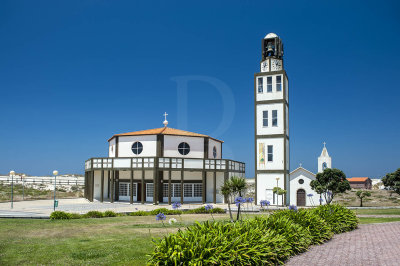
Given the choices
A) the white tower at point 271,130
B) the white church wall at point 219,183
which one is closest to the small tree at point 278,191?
the white tower at point 271,130

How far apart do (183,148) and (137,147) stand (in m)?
5.17

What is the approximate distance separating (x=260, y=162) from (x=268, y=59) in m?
11.3

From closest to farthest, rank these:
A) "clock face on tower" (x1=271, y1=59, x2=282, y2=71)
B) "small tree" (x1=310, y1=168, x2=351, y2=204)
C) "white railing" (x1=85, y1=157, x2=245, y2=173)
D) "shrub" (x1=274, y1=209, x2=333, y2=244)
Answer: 1. "shrub" (x1=274, y1=209, x2=333, y2=244)
2. "small tree" (x1=310, y1=168, x2=351, y2=204)
3. "white railing" (x1=85, y1=157, x2=245, y2=173)
4. "clock face on tower" (x1=271, y1=59, x2=282, y2=71)

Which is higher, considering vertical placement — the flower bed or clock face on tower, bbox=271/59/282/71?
clock face on tower, bbox=271/59/282/71

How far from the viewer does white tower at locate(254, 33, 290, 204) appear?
34.0 meters

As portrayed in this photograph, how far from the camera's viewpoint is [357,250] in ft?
35.0

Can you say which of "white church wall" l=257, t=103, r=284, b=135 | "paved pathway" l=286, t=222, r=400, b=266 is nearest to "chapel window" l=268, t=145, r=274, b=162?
"white church wall" l=257, t=103, r=284, b=135

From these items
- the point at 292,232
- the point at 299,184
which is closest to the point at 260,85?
the point at 299,184

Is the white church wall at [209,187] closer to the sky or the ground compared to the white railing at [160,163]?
closer to the ground

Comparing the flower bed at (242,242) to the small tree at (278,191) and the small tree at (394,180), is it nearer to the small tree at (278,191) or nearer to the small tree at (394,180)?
the small tree at (394,180)

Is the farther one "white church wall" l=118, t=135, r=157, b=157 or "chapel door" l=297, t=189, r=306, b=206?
"chapel door" l=297, t=189, r=306, b=206

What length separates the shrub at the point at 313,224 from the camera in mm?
12100

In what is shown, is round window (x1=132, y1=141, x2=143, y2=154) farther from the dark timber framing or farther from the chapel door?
the chapel door

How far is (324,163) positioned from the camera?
152ft
